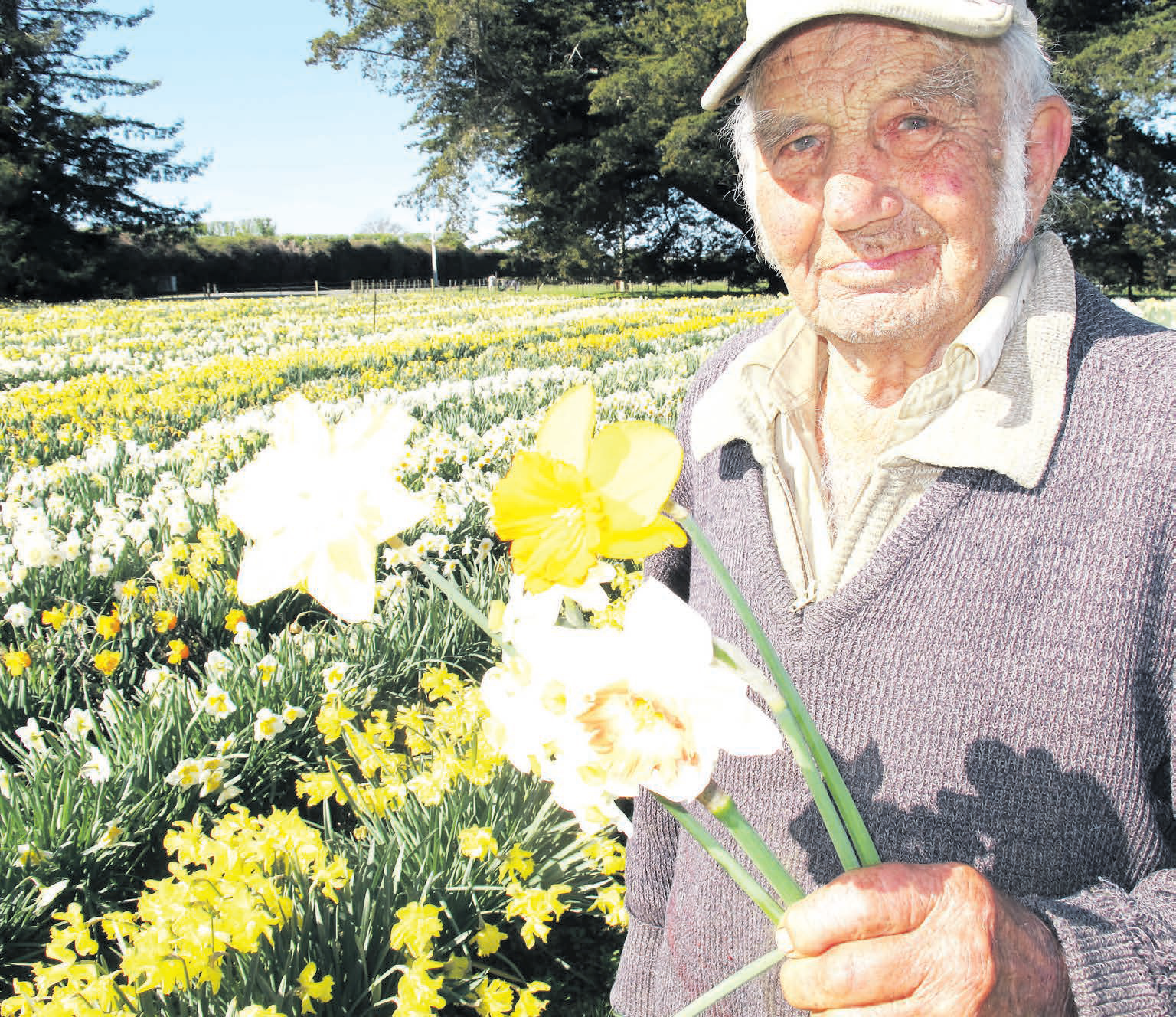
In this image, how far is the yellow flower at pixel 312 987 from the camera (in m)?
1.36

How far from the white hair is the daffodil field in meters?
0.69

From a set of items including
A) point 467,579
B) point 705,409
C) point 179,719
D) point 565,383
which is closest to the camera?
point 705,409

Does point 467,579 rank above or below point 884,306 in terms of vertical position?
below

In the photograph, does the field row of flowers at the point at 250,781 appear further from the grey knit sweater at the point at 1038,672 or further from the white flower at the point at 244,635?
the grey knit sweater at the point at 1038,672

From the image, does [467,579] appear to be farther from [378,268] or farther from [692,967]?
[378,268]

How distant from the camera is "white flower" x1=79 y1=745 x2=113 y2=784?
6.63 ft

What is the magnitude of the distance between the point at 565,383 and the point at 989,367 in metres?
5.46

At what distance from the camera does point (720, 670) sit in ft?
1.74

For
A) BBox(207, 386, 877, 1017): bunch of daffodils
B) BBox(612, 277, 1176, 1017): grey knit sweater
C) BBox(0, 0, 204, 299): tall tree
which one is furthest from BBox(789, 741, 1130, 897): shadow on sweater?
BBox(0, 0, 204, 299): tall tree

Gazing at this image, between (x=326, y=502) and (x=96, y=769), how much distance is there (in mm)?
1859

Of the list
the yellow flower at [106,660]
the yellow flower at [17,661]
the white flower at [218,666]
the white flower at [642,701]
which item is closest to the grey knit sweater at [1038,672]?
the white flower at [642,701]

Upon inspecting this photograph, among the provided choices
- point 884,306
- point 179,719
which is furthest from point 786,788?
point 179,719

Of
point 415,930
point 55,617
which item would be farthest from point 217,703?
point 415,930

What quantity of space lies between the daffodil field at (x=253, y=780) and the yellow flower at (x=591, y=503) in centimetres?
8
